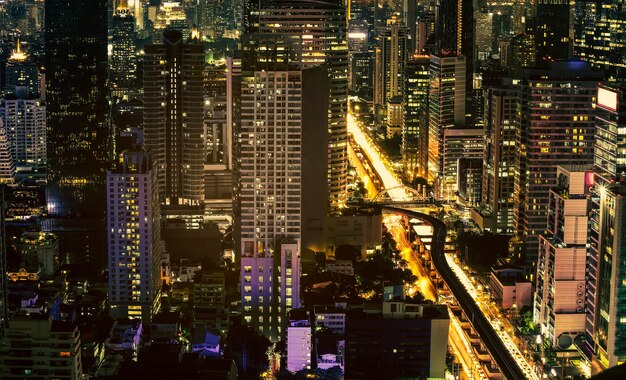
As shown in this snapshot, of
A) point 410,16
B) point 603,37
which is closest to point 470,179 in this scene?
point 603,37

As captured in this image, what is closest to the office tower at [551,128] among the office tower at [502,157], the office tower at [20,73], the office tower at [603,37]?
the office tower at [502,157]

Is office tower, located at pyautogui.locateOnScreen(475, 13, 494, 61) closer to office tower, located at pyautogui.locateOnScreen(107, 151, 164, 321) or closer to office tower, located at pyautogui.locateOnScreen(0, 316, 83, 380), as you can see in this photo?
office tower, located at pyautogui.locateOnScreen(107, 151, 164, 321)

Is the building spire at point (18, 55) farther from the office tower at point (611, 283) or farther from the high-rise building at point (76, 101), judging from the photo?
the office tower at point (611, 283)

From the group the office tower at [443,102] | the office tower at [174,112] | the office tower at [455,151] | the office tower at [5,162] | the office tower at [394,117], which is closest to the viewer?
the office tower at [174,112]

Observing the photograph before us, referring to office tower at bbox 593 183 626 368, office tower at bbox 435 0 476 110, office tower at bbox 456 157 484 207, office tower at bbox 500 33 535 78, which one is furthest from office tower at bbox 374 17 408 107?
office tower at bbox 593 183 626 368

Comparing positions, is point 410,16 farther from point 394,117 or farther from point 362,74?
point 394,117

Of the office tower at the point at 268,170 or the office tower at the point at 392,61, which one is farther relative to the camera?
the office tower at the point at 392,61

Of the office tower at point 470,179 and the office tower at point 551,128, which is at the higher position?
the office tower at point 551,128
